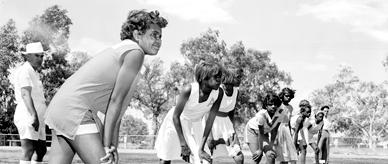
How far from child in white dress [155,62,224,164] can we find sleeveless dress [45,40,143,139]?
10.9 ft

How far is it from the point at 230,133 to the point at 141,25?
5331 mm

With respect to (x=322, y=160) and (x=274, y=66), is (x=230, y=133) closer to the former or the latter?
(x=322, y=160)

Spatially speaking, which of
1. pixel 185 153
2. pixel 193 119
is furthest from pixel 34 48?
pixel 185 153

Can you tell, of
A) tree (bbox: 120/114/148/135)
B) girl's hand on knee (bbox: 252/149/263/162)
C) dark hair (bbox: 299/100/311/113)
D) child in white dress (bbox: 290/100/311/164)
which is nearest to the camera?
girl's hand on knee (bbox: 252/149/263/162)

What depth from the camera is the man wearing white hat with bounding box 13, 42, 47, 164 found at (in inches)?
331

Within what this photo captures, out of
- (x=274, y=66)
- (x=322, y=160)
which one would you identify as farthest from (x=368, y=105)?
Result: (x=322, y=160)

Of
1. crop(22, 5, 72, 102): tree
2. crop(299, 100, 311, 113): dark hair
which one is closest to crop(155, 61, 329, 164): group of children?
crop(299, 100, 311, 113): dark hair

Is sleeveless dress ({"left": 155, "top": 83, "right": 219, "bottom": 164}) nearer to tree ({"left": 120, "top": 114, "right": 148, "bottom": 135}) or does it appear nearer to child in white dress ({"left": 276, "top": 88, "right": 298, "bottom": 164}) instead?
child in white dress ({"left": 276, "top": 88, "right": 298, "bottom": 164})

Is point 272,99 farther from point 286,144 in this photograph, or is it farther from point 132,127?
point 132,127

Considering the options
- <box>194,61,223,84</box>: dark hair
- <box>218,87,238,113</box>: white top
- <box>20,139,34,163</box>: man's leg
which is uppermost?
<box>194,61,223,84</box>: dark hair

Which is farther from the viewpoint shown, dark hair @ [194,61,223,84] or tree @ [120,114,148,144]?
tree @ [120,114,148,144]

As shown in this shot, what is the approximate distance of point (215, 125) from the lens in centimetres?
930

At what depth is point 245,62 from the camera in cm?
6875

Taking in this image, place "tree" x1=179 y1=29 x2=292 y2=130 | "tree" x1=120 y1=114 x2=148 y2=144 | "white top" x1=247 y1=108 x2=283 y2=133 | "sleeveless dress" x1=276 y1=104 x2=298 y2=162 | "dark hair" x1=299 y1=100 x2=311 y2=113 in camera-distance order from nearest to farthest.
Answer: "white top" x1=247 y1=108 x2=283 y2=133 < "sleeveless dress" x1=276 y1=104 x2=298 y2=162 < "dark hair" x1=299 y1=100 x2=311 y2=113 < "tree" x1=179 y1=29 x2=292 y2=130 < "tree" x1=120 y1=114 x2=148 y2=144
